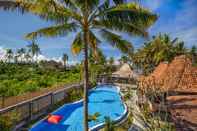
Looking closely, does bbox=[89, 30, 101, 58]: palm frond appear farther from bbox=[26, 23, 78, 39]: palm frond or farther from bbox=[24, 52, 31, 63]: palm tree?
bbox=[24, 52, 31, 63]: palm tree

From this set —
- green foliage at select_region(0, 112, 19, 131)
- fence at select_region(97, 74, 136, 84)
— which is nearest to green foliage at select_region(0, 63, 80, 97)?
green foliage at select_region(0, 112, 19, 131)

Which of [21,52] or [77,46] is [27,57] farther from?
[77,46]

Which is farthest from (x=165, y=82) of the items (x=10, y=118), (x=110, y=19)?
(x=10, y=118)

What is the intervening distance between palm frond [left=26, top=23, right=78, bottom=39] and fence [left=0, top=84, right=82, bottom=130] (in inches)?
141

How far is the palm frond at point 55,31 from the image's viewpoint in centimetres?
1042

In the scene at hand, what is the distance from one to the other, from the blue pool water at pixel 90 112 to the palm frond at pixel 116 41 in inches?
218

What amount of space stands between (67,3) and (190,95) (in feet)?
21.4

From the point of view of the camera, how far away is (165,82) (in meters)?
13.9

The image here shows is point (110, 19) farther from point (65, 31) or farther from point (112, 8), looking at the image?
point (65, 31)

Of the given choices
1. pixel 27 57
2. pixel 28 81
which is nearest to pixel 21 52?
pixel 27 57

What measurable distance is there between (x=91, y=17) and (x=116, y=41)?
5.22 feet

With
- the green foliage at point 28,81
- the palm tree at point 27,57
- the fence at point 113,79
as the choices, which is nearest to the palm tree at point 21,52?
the palm tree at point 27,57

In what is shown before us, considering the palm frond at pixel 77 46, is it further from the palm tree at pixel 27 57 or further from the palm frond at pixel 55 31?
the palm tree at pixel 27 57

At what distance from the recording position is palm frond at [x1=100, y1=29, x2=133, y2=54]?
10.9 m
